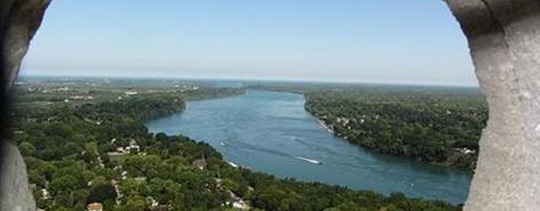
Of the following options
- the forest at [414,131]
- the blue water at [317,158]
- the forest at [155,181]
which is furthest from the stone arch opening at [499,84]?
the forest at [414,131]

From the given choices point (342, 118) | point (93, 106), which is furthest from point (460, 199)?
point (93, 106)

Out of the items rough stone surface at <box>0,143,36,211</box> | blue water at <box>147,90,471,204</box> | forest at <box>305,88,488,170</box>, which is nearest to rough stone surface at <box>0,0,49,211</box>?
rough stone surface at <box>0,143,36,211</box>

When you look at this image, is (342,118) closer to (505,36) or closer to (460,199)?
(460,199)

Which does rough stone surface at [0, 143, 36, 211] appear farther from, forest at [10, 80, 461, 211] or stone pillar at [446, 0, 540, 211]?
forest at [10, 80, 461, 211]

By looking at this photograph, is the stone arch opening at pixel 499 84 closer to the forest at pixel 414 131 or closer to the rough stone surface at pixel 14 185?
the rough stone surface at pixel 14 185

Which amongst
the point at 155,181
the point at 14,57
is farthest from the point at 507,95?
the point at 155,181
